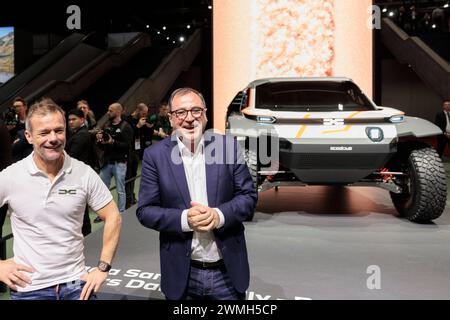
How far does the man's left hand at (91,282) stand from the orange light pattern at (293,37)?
865 cm

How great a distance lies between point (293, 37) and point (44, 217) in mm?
9245

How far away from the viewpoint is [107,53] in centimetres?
1823

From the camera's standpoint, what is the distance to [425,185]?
496 cm

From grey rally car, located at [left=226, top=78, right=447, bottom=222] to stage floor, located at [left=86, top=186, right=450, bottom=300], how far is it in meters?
0.45

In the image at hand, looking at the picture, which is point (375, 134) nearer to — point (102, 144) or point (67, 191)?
point (102, 144)

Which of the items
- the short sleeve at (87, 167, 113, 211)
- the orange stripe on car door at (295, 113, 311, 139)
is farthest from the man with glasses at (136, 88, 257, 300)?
the orange stripe on car door at (295, 113, 311, 139)

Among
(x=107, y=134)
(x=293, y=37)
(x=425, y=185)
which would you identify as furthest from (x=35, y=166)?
(x=293, y=37)

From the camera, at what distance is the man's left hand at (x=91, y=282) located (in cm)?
202

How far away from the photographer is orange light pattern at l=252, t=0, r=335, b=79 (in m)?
10.3

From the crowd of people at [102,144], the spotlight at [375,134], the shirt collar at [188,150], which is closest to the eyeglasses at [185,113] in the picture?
the shirt collar at [188,150]

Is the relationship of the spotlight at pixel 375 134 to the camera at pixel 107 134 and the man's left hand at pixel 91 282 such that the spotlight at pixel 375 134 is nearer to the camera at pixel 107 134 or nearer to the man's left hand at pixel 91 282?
the camera at pixel 107 134

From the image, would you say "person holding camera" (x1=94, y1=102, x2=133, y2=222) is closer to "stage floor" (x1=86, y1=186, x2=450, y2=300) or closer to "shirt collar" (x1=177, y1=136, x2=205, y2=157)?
"stage floor" (x1=86, y1=186, x2=450, y2=300)

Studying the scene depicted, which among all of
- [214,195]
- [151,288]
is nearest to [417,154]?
[151,288]
